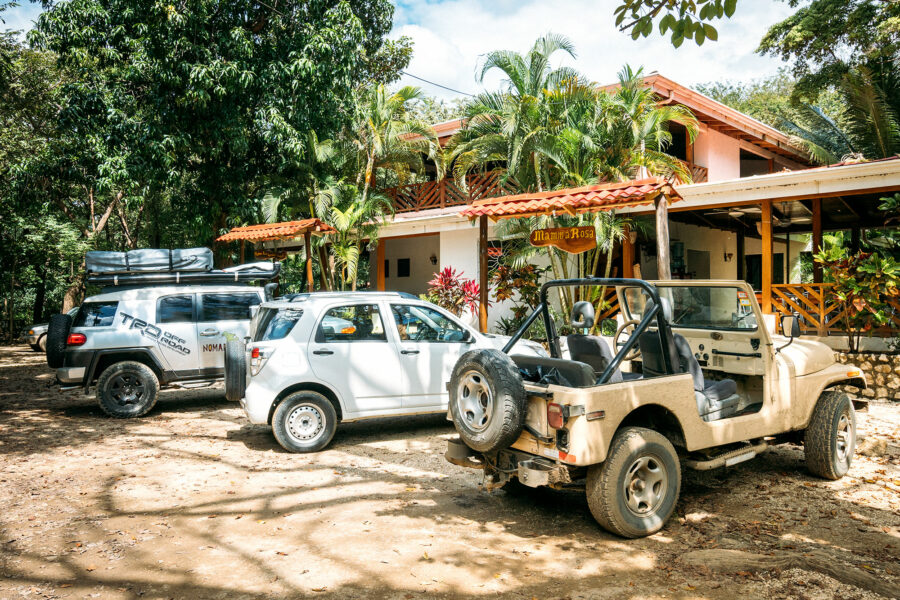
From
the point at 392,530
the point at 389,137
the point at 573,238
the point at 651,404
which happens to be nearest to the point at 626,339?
the point at 651,404

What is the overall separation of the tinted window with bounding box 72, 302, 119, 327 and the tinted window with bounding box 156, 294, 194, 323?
1.84 feet

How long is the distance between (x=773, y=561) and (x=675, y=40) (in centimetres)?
376

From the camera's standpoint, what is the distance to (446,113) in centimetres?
3709

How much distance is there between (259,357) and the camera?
6598mm

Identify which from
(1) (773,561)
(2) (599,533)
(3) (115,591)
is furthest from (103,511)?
(1) (773,561)

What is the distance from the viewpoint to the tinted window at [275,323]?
22.3ft

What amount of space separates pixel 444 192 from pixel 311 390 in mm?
11961

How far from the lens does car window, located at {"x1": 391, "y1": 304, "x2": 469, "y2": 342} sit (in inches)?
285

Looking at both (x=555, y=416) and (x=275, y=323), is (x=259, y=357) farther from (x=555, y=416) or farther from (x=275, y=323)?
(x=555, y=416)

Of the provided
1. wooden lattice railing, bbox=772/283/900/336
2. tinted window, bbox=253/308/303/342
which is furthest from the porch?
tinted window, bbox=253/308/303/342

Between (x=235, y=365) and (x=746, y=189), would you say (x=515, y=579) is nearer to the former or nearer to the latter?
(x=235, y=365)

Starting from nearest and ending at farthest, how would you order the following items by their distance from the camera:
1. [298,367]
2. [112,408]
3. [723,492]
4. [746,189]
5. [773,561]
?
[773,561]
[723,492]
[298,367]
[112,408]
[746,189]

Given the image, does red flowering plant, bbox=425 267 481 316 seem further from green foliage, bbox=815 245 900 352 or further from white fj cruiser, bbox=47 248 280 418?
green foliage, bbox=815 245 900 352

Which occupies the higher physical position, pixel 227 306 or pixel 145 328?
pixel 227 306
